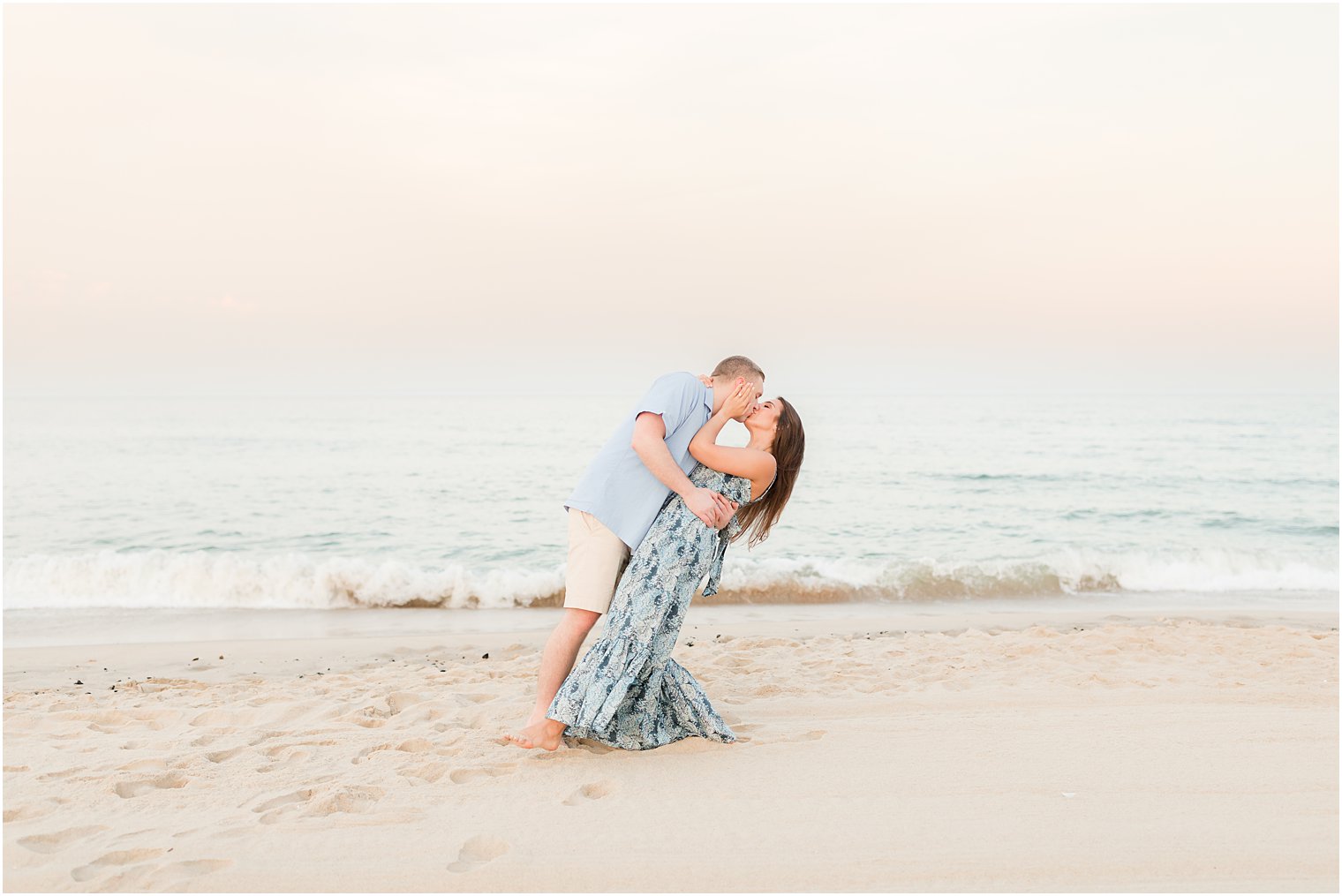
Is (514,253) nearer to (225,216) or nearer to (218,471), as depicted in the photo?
(225,216)

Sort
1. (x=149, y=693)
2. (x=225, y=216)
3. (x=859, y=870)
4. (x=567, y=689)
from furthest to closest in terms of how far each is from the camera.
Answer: (x=225, y=216) < (x=149, y=693) < (x=567, y=689) < (x=859, y=870)

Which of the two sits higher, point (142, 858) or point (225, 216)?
point (225, 216)

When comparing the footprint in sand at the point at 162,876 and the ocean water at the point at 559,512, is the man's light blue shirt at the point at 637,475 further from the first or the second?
the ocean water at the point at 559,512

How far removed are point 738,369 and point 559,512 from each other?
13.5m

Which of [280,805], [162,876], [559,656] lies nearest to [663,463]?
[559,656]

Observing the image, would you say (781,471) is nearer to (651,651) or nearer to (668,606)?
(668,606)

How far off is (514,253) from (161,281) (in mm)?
10261

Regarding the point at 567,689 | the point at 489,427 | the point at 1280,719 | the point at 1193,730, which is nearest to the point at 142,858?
the point at 567,689

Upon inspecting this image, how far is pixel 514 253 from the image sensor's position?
79.7 ft

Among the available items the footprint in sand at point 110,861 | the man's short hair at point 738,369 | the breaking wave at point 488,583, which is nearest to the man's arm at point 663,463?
the man's short hair at point 738,369

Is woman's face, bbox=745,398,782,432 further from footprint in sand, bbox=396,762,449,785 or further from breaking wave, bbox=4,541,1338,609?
breaking wave, bbox=4,541,1338,609

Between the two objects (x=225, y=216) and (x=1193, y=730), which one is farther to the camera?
(x=225, y=216)

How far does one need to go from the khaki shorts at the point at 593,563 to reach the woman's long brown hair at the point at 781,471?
665 millimetres

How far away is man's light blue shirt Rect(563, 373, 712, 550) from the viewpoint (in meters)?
4.11
